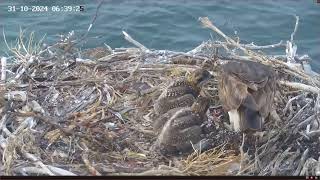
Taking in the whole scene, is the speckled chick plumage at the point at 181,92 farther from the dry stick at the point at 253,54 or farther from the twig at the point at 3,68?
the twig at the point at 3,68

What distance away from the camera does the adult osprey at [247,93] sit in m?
3.23

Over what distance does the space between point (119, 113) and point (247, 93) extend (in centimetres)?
79

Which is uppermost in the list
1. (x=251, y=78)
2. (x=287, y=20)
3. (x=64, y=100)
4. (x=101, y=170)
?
(x=287, y=20)

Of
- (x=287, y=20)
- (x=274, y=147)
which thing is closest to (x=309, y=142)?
(x=274, y=147)

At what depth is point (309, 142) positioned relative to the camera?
3416 mm

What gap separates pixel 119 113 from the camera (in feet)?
11.6

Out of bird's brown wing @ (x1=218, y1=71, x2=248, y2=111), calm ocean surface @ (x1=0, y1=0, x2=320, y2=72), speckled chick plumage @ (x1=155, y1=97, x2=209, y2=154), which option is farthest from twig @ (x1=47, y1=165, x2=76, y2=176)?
bird's brown wing @ (x1=218, y1=71, x2=248, y2=111)

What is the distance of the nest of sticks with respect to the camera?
3.31 meters

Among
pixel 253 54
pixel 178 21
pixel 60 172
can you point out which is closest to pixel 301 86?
pixel 253 54

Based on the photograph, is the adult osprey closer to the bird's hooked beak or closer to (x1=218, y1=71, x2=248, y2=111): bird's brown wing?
(x1=218, y1=71, x2=248, y2=111): bird's brown wing

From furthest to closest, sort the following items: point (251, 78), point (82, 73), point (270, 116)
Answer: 1. point (82, 73)
2. point (270, 116)
3. point (251, 78)

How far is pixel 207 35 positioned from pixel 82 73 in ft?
2.68

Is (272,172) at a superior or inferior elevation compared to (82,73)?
inferior

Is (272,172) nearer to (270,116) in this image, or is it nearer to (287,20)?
(270,116)
